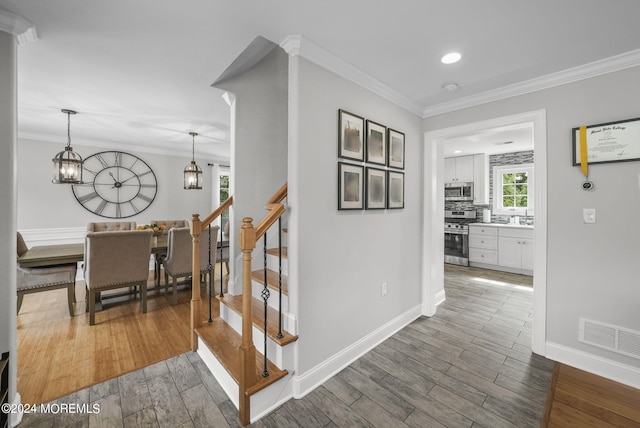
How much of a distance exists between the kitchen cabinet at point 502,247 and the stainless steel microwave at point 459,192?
72 centimetres

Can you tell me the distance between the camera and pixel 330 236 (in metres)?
2.04

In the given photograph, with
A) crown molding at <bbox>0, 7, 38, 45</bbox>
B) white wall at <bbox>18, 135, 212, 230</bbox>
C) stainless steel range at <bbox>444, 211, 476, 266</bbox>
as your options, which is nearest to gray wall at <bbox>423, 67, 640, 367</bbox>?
stainless steel range at <bbox>444, 211, 476, 266</bbox>

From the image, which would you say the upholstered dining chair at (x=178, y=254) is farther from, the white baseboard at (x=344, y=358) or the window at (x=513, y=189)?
the window at (x=513, y=189)

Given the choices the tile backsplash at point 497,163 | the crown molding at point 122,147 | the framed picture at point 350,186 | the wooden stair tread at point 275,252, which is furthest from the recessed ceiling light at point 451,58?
the crown molding at point 122,147

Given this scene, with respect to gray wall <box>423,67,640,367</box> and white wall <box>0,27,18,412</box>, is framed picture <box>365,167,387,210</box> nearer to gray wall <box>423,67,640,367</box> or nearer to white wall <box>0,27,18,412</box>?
gray wall <box>423,67,640,367</box>

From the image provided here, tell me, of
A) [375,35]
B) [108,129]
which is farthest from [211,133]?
[375,35]

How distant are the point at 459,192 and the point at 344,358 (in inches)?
200

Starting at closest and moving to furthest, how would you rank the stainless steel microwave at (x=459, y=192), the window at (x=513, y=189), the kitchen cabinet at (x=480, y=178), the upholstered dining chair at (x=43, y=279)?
the upholstered dining chair at (x=43, y=279) < the window at (x=513, y=189) < the kitchen cabinet at (x=480, y=178) < the stainless steel microwave at (x=459, y=192)

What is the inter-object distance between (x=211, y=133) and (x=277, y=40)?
3.07m

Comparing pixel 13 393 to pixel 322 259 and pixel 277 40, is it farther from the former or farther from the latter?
pixel 277 40

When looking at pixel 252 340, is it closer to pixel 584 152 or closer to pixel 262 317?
pixel 262 317

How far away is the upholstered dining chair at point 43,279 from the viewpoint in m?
2.81

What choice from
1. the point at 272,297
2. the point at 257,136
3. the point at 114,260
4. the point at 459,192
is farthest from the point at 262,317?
the point at 459,192

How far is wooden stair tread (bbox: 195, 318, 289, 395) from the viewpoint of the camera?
1711mm
